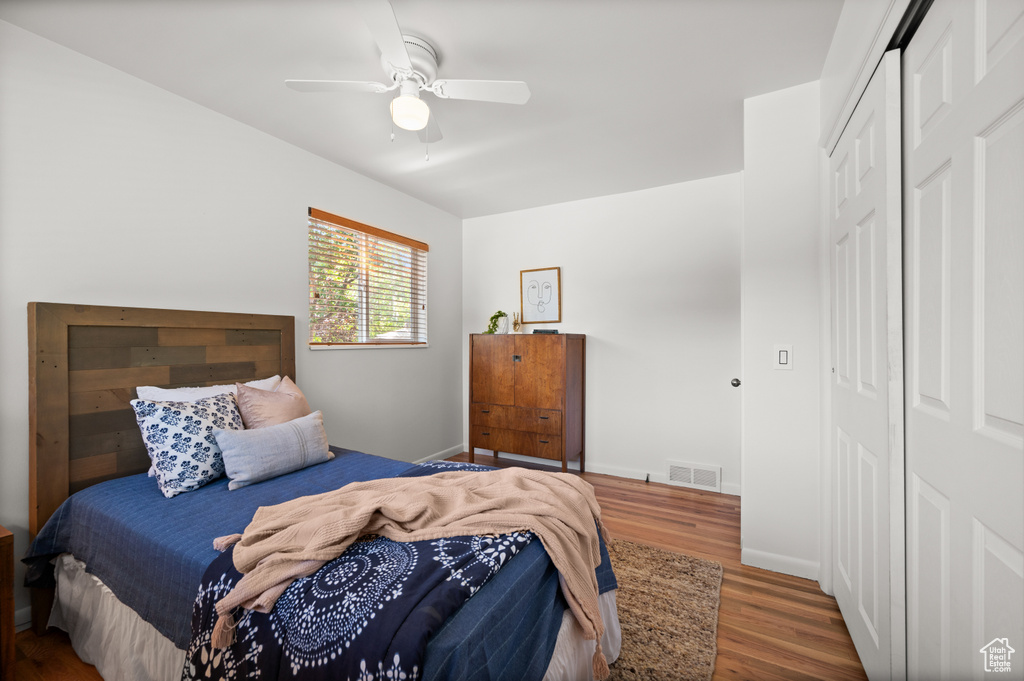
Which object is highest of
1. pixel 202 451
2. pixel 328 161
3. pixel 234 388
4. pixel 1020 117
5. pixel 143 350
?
pixel 328 161

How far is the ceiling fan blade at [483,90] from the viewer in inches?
72.0

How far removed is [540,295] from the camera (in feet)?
13.8

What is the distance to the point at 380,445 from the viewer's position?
11.7 ft

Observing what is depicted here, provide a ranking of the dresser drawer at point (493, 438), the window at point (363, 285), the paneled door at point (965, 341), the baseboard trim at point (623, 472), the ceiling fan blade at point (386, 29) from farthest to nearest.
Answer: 1. the dresser drawer at point (493, 438)
2. the baseboard trim at point (623, 472)
3. the window at point (363, 285)
4. the ceiling fan blade at point (386, 29)
5. the paneled door at point (965, 341)

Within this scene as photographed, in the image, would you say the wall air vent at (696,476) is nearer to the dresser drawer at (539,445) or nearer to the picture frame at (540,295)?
the dresser drawer at (539,445)

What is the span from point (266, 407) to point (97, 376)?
70 centimetres

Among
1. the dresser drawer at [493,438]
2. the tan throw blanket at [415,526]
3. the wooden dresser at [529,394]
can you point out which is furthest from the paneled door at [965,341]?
the dresser drawer at [493,438]

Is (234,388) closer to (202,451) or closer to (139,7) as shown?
(202,451)

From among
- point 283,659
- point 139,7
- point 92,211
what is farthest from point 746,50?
point 92,211

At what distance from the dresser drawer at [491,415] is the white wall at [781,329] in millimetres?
1999

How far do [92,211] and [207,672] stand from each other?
209 centimetres

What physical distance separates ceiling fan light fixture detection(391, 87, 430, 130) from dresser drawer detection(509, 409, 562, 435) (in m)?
2.46

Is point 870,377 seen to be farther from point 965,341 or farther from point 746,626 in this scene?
point 746,626

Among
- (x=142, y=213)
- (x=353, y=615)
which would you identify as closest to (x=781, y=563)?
(x=353, y=615)
